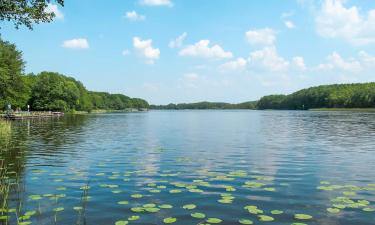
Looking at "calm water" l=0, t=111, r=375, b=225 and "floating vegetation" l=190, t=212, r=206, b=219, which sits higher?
"calm water" l=0, t=111, r=375, b=225

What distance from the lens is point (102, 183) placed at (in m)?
19.9

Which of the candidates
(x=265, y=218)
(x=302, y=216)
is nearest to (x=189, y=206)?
(x=265, y=218)

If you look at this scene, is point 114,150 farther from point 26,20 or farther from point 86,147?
point 26,20

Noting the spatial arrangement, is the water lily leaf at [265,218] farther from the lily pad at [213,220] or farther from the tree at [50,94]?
the tree at [50,94]

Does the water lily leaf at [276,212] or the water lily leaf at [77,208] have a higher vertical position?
the water lily leaf at [276,212]

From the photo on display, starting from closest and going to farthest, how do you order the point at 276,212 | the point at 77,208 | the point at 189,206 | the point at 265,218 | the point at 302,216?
the point at 265,218, the point at 302,216, the point at 276,212, the point at 77,208, the point at 189,206

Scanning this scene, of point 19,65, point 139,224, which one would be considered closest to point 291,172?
point 139,224

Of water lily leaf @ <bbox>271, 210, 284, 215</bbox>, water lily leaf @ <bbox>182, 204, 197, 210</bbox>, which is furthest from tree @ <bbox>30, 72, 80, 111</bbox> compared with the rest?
water lily leaf @ <bbox>271, 210, 284, 215</bbox>

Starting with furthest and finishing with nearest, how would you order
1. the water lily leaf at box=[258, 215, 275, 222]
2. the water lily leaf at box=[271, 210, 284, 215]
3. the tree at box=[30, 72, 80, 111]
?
the tree at box=[30, 72, 80, 111] < the water lily leaf at box=[271, 210, 284, 215] < the water lily leaf at box=[258, 215, 275, 222]

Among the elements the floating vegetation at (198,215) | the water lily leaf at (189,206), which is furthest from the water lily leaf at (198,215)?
the water lily leaf at (189,206)

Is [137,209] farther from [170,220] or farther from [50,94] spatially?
[50,94]

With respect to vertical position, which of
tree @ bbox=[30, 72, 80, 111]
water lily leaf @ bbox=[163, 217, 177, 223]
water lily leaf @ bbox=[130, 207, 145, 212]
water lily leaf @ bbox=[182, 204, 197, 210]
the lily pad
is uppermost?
tree @ bbox=[30, 72, 80, 111]

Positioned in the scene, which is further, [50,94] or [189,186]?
[50,94]

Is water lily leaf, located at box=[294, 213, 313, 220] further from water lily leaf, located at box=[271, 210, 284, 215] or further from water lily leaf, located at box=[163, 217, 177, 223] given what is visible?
water lily leaf, located at box=[163, 217, 177, 223]
